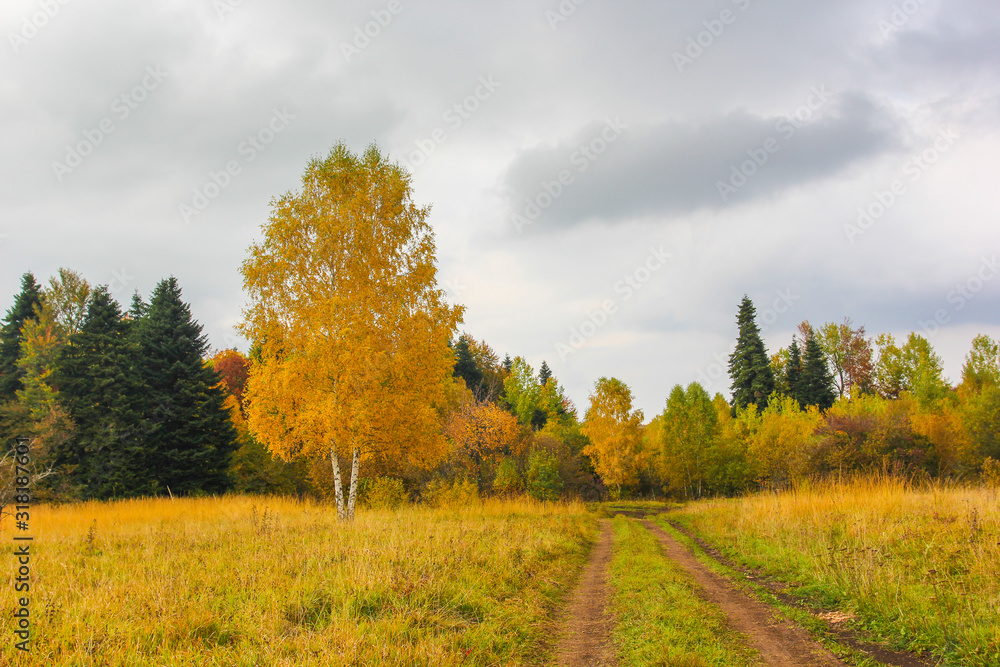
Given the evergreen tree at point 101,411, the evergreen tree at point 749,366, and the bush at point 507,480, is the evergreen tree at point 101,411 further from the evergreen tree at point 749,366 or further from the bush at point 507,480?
the evergreen tree at point 749,366

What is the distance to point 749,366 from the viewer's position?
62.8 meters

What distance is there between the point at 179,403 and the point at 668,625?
32950 millimetres

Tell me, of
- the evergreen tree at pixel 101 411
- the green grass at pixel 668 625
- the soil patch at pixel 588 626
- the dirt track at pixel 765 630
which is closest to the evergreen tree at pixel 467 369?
the evergreen tree at pixel 101 411

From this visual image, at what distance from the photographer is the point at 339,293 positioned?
687 inches

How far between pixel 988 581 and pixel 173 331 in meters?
38.3

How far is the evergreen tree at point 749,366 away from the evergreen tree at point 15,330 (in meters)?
70.4

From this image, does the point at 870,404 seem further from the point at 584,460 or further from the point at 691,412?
the point at 584,460

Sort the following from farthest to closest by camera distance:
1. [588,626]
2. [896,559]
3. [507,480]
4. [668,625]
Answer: [507,480], [896,559], [588,626], [668,625]

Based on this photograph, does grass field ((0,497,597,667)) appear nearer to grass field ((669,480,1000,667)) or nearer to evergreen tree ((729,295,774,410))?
grass field ((669,480,1000,667))

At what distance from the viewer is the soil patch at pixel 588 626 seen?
6.10 metres

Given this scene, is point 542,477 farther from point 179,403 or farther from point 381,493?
point 179,403

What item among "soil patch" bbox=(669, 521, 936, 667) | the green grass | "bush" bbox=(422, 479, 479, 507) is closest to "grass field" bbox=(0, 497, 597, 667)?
the green grass

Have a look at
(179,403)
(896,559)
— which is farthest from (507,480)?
(179,403)

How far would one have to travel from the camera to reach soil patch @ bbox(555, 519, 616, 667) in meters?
6.10
